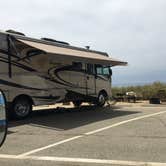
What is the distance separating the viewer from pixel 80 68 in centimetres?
2036

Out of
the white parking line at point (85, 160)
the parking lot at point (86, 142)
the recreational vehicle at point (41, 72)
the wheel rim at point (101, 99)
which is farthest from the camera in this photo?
the wheel rim at point (101, 99)

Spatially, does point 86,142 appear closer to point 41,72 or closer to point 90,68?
point 41,72

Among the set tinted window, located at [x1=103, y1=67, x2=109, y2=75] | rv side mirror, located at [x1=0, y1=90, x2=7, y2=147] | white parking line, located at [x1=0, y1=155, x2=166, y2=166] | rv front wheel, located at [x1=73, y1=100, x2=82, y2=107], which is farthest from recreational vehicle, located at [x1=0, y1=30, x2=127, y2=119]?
rv side mirror, located at [x1=0, y1=90, x2=7, y2=147]

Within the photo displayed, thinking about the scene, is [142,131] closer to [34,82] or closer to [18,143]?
[18,143]

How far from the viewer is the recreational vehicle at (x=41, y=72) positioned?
50.9 ft

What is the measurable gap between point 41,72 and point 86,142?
712cm

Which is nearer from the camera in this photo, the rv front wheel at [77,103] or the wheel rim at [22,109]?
the wheel rim at [22,109]

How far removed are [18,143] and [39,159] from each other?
222 cm

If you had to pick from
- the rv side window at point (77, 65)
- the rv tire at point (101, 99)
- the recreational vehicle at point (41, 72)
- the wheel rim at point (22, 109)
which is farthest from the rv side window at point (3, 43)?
the rv tire at point (101, 99)

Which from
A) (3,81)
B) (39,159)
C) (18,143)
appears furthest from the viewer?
(3,81)

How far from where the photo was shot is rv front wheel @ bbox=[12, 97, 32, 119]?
1592 centimetres

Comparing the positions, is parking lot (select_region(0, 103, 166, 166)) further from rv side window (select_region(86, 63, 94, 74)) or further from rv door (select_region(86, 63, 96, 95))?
rv side window (select_region(86, 63, 94, 74))

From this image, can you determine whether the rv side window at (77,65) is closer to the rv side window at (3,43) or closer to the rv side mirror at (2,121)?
the rv side window at (3,43)

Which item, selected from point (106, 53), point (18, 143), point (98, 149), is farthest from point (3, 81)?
point (106, 53)
